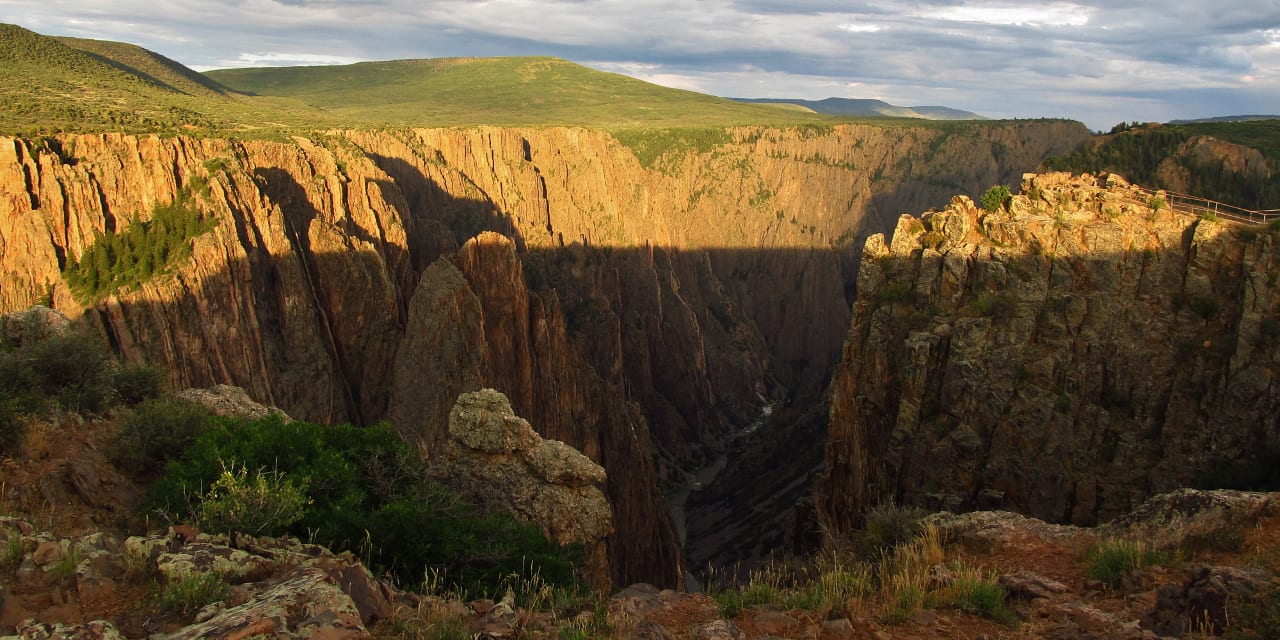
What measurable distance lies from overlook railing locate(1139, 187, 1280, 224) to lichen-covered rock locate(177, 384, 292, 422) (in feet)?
84.0

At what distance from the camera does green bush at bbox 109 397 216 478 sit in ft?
36.8

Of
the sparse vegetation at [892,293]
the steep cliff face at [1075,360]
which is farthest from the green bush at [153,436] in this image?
the sparse vegetation at [892,293]

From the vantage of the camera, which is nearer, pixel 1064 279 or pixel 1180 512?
pixel 1180 512

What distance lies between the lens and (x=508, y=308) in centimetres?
4031

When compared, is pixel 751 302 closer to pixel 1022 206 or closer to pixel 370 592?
pixel 1022 206

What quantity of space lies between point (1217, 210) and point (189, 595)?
2970cm

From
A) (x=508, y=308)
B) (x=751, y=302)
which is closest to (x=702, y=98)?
(x=751, y=302)

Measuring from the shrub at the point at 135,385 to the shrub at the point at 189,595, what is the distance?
8891 mm

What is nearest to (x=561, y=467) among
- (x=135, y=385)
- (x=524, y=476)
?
(x=524, y=476)

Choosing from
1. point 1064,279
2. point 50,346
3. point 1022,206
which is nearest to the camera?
point 50,346

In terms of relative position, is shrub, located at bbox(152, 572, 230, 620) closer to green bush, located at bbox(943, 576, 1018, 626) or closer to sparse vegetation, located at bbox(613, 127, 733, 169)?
green bush, located at bbox(943, 576, 1018, 626)

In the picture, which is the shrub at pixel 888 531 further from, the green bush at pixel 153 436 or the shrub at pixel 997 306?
the shrub at pixel 997 306

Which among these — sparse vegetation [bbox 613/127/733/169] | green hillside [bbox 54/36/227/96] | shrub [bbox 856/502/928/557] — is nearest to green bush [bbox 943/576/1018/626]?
shrub [bbox 856/502/928/557]

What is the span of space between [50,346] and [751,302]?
8720cm
